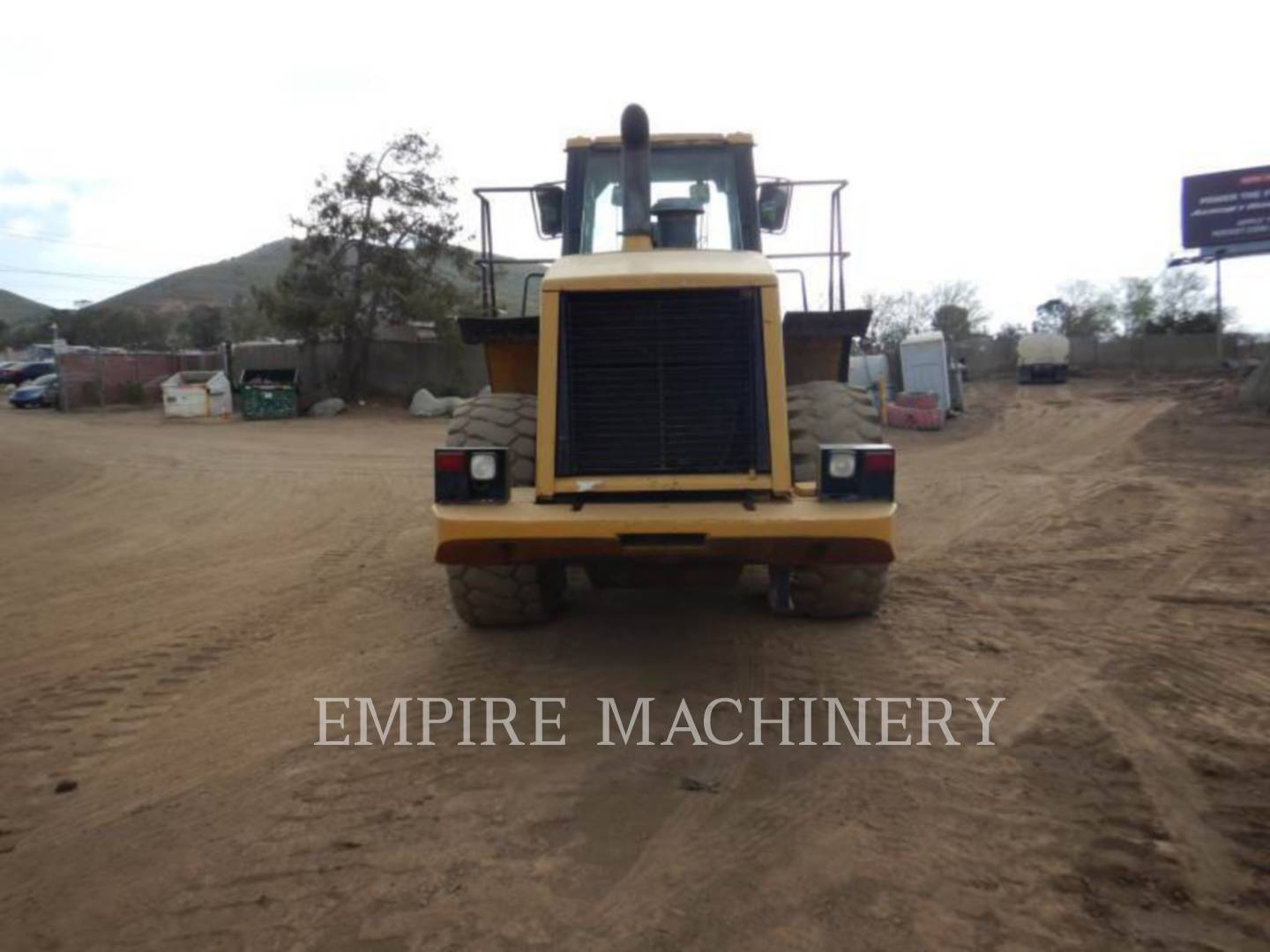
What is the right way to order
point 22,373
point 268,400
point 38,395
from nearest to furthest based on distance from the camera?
point 268,400 → point 38,395 → point 22,373

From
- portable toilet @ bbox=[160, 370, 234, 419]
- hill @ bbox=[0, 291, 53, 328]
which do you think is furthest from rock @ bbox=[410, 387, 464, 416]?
hill @ bbox=[0, 291, 53, 328]

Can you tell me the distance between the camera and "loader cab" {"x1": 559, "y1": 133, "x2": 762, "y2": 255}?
6293 mm

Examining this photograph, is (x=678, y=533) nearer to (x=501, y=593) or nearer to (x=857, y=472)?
(x=857, y=472)

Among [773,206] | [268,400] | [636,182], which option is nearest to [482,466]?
[636,182]

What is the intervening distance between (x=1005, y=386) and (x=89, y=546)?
3206 cm

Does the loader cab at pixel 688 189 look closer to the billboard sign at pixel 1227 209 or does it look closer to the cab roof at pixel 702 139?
the cab roof at pixel 702 139

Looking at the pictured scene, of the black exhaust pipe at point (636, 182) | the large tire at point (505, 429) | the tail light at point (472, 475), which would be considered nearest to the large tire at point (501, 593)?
the large tire at point (505, 429)

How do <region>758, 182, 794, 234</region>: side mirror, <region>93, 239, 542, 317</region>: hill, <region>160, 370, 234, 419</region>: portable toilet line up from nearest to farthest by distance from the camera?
1. <region>758, 182, 794, 234</region>: side mirror
2. <region>160, 370, 234, 419</region>: portable toilet
3. <region>93, 239, 542, 317</region>: hill

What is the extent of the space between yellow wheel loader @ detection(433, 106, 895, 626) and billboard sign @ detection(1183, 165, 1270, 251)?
34.7 metres

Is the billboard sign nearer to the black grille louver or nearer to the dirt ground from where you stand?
the dirt ground

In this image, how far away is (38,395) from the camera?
32.9 m

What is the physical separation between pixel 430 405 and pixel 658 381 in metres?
23.4

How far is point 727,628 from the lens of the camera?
5520mm

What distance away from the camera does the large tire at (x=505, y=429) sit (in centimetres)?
509
